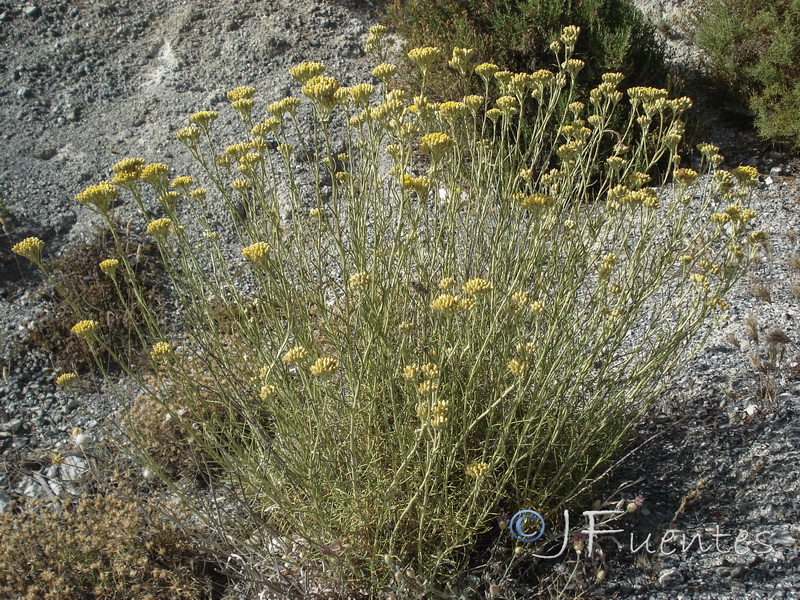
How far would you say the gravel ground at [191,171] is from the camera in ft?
7.91

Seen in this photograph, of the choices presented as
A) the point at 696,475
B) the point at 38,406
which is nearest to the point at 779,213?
the point at 696,475

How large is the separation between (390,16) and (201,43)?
7.67 feet

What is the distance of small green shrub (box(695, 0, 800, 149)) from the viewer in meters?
5.53

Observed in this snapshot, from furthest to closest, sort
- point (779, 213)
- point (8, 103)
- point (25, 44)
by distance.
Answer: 1. point (25, 44)
2. point (8, 103)
3. point (779, 213)

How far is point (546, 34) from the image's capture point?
5500mm

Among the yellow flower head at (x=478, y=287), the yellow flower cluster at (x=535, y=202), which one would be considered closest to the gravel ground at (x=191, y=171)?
the yellow flower head at (x=478, y=287)

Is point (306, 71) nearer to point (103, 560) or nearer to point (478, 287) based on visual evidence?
point (478, 287)

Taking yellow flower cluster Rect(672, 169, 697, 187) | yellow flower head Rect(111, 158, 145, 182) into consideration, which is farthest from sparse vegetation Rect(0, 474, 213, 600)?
yellow flower cluster Rect(672, 169, 697, 187)

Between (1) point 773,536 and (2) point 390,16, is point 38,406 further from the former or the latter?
(2) point 390,16

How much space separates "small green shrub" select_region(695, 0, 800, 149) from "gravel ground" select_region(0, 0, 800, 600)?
0.35 meters

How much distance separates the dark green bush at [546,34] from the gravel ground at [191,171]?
1.18 meters

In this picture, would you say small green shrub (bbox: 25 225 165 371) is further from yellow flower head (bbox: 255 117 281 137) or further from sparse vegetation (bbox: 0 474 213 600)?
yellow flower head (bbox: 255 117 281 137)

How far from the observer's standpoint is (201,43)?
24.8ft

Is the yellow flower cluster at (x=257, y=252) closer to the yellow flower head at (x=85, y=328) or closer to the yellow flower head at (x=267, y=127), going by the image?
the yellow flower head at (x=85, y=328)
